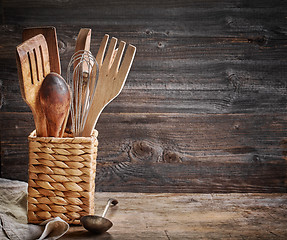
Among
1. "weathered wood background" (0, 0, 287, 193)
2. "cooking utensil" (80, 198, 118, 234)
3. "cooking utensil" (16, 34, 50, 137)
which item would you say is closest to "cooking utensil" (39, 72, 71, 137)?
"cooking utensil" (16, 34, 50, 137)

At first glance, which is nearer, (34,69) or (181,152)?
(34,69)

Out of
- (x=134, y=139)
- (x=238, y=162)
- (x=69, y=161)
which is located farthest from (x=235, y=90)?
(x=69, y=161)

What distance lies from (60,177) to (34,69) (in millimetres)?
224

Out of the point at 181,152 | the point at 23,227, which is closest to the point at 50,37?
the point at 23,227

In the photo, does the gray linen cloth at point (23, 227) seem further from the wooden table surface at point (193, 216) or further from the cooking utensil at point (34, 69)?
the cooking utensil at point (34, 69)

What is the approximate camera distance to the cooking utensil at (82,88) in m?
0.74

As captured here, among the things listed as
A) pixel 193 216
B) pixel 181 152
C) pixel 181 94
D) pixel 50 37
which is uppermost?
pixel 50 37

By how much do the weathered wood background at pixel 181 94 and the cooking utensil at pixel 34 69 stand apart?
1.05 ft

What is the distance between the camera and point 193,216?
32.7 inches

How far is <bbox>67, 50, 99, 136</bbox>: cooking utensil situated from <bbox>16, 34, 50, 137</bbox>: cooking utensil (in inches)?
2.5

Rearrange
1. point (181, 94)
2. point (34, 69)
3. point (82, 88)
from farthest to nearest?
point (181, 94), point (82, 88), point (34, 69)

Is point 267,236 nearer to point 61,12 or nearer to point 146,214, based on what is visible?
point 146,214

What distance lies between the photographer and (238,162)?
1.04 m

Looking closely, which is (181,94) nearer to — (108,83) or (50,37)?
A: (108,83)
